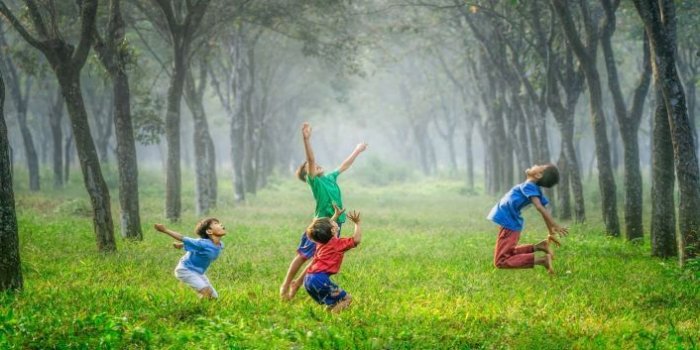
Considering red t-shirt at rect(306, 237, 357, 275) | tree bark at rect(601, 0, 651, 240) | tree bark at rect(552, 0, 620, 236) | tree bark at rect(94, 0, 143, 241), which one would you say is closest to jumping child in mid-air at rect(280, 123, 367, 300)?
red t-shirt at rect(306, 237, 357, 275)

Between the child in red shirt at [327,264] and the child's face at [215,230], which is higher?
the child's face at [215,230]

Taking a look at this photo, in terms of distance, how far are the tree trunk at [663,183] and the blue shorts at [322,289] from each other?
6.54 m

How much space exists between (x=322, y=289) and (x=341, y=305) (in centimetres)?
33

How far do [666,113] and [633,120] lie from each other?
352cm

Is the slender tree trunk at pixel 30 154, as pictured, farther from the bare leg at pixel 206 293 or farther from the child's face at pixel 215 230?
the bare leg at pixel 206 293

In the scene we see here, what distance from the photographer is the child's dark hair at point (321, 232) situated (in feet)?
24.3

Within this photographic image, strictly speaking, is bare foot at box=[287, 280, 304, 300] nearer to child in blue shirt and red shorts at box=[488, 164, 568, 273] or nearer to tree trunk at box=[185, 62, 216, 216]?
child in blue shirt and red shorts at box=[488, 164, 568, 273]

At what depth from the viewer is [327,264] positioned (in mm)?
7367

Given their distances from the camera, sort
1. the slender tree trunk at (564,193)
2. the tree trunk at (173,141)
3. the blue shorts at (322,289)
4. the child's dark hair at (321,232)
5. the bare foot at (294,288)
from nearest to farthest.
A: 1. the blue shorts at (322,289)
2. the child's dark hair at (321,232)
3. the bare foot at (294,288)
4. the tree trunk at (173,141)
5. the slender tree trunk at (564,193)

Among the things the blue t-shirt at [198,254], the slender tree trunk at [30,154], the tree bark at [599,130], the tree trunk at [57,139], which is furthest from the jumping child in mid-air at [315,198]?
the tree trunk at [57,139]

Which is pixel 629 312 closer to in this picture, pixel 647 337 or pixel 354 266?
pixel 647 337

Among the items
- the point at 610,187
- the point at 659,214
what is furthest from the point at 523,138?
the point at 659,214

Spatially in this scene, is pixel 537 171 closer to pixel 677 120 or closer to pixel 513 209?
pixel 513 209

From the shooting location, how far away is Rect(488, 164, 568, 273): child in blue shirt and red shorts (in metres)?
9.77
